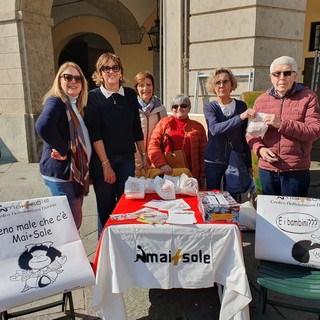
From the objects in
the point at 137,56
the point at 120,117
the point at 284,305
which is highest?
the point at 137,56

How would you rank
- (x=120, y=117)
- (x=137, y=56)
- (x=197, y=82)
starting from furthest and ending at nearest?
(x=137, y=56), (x=197, y=82), (x=120, y=117)

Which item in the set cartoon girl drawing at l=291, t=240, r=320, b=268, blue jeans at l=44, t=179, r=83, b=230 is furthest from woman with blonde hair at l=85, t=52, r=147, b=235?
cartoon girl drawing at l=291, t=240, r=320, b=268

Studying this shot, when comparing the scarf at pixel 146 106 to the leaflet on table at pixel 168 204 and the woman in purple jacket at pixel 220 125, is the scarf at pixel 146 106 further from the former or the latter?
the leaflet on table at pixel 168 204

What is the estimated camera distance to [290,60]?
2.45 metres

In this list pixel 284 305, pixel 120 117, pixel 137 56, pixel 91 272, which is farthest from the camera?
pixel 137 56

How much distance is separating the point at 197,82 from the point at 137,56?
15.6 ft

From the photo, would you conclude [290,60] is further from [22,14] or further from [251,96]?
[22,14]

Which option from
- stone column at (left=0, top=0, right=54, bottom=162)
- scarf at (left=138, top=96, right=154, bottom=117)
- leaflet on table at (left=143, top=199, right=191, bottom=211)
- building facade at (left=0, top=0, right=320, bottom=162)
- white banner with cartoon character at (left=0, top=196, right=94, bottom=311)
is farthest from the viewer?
stone column at (left=0, top=0, right=54, bottom=162)

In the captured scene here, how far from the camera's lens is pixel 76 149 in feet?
8.39

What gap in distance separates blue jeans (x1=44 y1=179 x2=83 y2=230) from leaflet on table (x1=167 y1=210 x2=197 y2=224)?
0.88 meters

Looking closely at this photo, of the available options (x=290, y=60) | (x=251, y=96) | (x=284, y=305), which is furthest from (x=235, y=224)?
(x=251, y=96)

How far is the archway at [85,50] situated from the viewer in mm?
12203

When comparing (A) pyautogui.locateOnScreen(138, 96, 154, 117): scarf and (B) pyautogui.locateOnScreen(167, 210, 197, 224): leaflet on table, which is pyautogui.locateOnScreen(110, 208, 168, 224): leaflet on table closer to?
(B) pyautogui.locateOnScreen(167, 210, 197, 224): leaflet on table

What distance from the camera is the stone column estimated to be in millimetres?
6809
